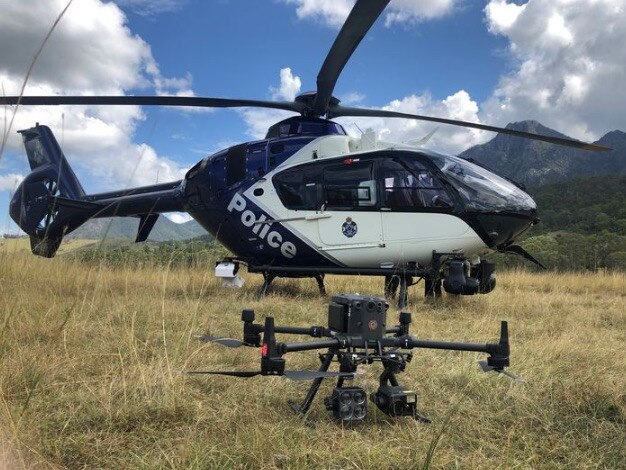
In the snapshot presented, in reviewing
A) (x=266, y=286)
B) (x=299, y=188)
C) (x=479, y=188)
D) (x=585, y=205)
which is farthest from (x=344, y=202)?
(x=585, y=205)

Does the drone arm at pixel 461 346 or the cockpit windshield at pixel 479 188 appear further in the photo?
the cockpit windshield at pixel 479 188

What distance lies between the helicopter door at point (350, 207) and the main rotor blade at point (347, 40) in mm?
1285

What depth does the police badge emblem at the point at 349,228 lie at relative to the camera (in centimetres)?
745

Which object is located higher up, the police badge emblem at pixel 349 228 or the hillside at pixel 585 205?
the hillside at pixel 585 205

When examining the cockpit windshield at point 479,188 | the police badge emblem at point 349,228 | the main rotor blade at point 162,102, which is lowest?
the police badge emblem at point 349,228

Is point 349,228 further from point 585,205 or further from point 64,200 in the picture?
point 585,205

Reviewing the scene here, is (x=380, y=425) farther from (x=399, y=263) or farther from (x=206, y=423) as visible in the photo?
(x=399, y=263)

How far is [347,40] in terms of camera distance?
17.6ft

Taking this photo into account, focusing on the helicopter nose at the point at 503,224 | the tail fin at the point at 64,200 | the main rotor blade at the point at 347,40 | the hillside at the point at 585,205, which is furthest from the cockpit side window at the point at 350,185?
the hillside at the point at 585,205

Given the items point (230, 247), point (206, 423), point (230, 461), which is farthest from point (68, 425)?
point (230, 247)

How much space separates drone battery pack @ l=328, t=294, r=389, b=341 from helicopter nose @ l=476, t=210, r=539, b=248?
16.4 ft

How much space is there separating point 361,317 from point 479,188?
534cm

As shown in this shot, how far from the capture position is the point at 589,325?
19.4 ft

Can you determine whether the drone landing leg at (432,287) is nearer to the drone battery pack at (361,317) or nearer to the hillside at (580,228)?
the hillside at (580,228)
